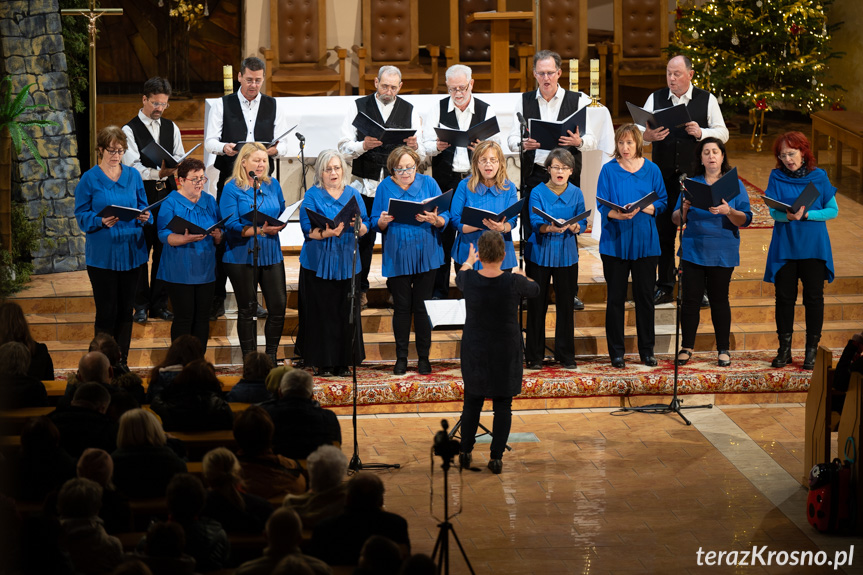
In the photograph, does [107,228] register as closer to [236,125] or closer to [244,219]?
[244,219]

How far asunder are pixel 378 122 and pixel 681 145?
1936 mm

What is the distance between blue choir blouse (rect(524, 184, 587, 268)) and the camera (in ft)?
25.3

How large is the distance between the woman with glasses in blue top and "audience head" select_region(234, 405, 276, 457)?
222 cm

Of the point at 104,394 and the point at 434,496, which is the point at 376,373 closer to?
the point at 434,496

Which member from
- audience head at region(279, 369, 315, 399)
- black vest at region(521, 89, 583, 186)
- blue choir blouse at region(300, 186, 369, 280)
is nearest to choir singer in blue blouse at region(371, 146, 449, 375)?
blue choir blouse at region(300, 186, 369, 280)

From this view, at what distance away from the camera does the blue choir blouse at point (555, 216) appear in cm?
770

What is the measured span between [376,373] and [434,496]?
1.58 m

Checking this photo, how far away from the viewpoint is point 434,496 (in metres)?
6.45

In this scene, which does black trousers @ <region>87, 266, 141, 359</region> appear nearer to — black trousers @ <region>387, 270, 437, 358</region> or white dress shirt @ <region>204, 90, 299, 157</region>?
white dress shirt @ <region>204, 90, 299, 157</region>

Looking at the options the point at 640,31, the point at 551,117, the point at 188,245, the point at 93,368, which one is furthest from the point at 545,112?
the point at 640,31

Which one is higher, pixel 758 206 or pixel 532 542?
pixel 758 206

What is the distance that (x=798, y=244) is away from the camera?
25.7 feet

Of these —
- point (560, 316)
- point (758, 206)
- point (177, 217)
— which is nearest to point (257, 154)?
point (177, 217)

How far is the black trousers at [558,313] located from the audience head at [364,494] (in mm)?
3300
